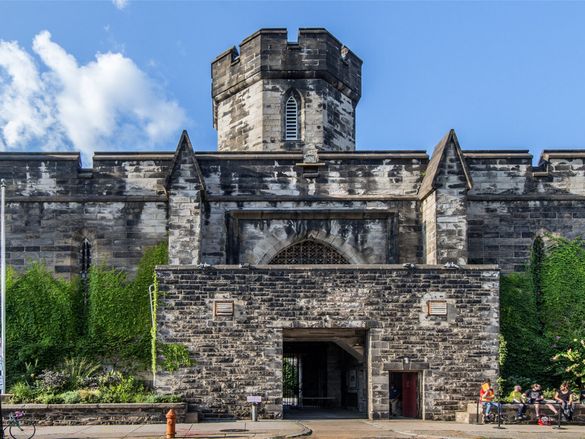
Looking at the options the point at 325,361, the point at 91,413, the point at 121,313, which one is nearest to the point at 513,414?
the point at 325,361

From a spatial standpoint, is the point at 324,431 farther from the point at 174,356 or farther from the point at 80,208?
the point at 80,208

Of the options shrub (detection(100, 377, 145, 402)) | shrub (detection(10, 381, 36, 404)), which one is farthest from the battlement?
shrub (detection(10, 381, 36, 404))

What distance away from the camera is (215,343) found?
739 inches

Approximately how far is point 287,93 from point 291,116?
2.67 feet

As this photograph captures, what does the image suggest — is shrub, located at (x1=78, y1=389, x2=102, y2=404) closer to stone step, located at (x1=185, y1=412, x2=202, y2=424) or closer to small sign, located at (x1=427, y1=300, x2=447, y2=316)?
A: stone step, located at (x1=185, y1=412, x2=202, y2=424)

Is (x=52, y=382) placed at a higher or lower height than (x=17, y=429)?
higher

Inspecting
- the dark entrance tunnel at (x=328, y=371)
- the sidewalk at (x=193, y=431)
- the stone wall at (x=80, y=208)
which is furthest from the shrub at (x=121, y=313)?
the dark entrance tunnel at (x=328, y=371)

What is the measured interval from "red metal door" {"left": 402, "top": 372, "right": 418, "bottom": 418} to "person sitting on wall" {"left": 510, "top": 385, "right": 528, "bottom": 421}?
2.48 meters

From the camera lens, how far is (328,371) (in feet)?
85.6

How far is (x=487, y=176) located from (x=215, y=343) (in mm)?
9848

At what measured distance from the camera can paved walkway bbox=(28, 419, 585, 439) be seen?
15.1 m

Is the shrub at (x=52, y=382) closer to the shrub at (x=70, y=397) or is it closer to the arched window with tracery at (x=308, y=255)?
the shrub at (x=70, y=397)

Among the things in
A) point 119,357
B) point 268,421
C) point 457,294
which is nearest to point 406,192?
point 457,294

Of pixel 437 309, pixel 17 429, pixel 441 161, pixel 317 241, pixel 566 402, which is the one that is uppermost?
pixel 441 161
